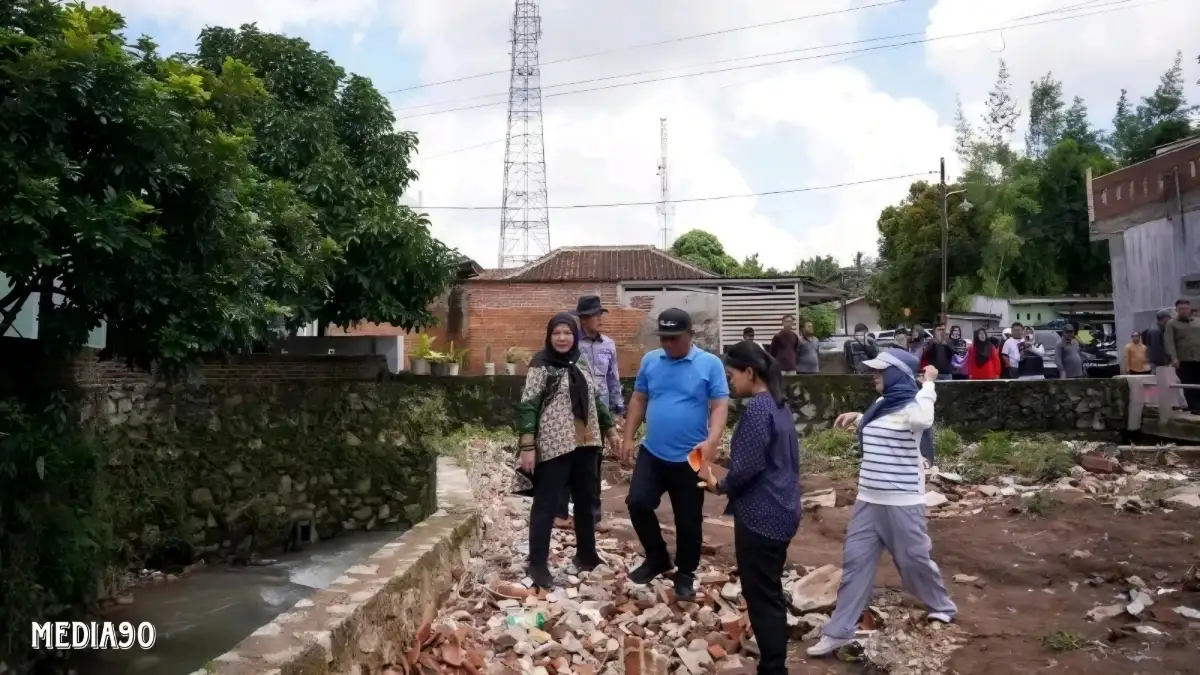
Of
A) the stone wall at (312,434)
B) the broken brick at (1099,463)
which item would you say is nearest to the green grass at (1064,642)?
the broken brick at (1099,463)

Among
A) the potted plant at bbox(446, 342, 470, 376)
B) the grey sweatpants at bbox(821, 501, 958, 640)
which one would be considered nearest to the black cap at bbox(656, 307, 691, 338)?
the grey sweatpants at bbox(821, 501, 958, 640)

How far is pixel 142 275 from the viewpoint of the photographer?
5.51 meters

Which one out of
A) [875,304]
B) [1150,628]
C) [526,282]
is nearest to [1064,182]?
[875,304]

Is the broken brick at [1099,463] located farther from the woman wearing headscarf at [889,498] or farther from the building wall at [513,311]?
the building wall at [513,311]

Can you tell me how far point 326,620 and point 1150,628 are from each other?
4.15 m

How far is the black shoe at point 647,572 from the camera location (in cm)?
520

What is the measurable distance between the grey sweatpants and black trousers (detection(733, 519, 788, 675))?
0.65m

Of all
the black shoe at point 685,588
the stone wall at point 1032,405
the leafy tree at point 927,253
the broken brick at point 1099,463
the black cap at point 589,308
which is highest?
the leafy tree at point 927,253

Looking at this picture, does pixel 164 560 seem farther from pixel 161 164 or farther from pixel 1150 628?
pixel 1150 628

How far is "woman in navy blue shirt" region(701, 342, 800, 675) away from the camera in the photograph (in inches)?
159

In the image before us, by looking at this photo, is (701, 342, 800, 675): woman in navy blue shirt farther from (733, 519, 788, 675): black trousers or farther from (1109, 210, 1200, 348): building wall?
(1109, 210, 1200, 348): building wall

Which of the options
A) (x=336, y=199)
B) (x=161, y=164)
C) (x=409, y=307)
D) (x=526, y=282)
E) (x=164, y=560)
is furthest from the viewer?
(x=526, y=282)

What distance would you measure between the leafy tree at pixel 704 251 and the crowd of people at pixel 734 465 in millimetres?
31643

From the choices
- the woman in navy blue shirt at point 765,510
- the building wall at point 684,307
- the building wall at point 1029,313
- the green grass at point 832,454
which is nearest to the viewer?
the woman in navy blue shirt at point 765,510
